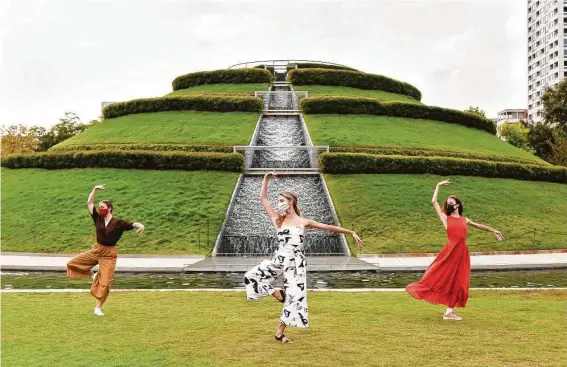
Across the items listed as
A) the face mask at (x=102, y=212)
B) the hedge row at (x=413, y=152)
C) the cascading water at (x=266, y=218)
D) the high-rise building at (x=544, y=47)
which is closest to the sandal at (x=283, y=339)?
the face mask at (x=102, y=212)

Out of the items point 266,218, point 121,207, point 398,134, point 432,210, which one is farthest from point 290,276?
point 398,134

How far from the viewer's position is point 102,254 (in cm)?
1027

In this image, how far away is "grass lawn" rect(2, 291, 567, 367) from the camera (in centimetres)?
707

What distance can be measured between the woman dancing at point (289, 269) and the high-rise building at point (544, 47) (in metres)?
113

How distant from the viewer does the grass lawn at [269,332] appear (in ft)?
23.2

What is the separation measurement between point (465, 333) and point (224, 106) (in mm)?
34276

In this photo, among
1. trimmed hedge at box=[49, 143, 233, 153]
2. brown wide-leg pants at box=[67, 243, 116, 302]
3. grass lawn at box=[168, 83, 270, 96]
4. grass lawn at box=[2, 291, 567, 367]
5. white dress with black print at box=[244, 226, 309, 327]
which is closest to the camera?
grass lawn at box=[2, 291, 567, 367]

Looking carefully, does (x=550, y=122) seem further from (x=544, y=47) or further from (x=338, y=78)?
(x=544, y=47)

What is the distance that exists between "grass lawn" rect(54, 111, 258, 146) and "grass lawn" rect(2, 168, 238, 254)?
6038 mm

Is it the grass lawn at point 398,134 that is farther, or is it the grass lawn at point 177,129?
the grass lawn at point 177,129

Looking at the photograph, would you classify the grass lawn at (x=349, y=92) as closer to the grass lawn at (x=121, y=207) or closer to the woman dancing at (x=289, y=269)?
the grass lawn at (x=121, y=207)

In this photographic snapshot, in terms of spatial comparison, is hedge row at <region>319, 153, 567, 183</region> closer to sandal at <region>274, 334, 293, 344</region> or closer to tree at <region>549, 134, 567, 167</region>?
sandal at <region>274, 334, 293, 344</region>

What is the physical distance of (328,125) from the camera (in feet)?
124

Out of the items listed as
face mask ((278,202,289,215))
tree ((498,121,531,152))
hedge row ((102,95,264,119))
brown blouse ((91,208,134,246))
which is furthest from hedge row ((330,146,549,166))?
tree ((498,121,531,152))
